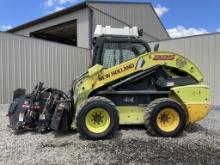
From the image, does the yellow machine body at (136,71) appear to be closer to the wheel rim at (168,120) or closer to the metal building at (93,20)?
the wheel rim at (168,120)

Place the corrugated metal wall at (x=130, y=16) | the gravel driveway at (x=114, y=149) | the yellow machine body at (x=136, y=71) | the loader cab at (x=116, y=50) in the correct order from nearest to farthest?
the gravel driveway at (x=114, y=149)
the yellow machine body at (x=136, y=71)
the loader cab at (x=116, y=50)
the corrugated metal wall at (x=130, y=16)

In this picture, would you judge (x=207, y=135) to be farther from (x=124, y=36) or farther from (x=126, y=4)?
(x=126, y=4)

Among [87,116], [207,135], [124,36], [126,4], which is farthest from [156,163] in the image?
[126,4]

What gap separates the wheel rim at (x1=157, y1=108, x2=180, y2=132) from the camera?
19.8 ft

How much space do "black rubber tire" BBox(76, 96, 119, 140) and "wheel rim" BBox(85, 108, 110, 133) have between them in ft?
0.23

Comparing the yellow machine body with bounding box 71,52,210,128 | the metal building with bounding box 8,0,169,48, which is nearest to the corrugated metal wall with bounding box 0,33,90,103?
the metal building with bounding box 8,0,169,48

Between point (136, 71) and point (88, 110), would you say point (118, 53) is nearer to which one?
point (136, 71)

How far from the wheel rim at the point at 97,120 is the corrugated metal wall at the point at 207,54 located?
24.1 ft

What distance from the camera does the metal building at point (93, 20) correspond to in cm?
1630

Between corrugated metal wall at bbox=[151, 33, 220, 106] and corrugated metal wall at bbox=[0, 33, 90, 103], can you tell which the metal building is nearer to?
corrugated metal wall at bbox=[0, 33, 90, 103]

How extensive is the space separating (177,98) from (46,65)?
7.98 m

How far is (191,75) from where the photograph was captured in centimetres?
642

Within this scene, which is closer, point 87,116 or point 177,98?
point 87,116

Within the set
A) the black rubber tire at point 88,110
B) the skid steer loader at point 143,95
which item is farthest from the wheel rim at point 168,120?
the black rubber tire at point 88,110
